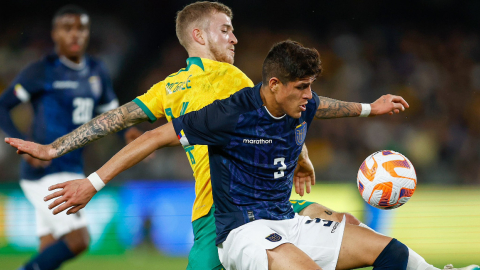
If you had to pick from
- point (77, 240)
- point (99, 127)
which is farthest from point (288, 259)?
point (77, 240)

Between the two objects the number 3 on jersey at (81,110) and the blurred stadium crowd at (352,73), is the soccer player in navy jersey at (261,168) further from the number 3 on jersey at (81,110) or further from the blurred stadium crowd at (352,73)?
the blurred stadium crowd at (352,73)

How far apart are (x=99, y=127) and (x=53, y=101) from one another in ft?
7.88

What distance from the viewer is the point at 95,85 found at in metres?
5.82

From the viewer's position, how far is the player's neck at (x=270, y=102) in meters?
3.02

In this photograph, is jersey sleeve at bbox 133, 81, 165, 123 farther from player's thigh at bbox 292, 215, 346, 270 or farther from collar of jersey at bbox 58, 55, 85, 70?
collar of jersey at bbox 58, 55, 85, 70

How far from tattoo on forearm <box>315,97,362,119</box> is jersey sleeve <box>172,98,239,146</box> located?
0.85 m

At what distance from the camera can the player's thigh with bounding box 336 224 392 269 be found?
3033 mm

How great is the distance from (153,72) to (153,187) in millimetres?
4103

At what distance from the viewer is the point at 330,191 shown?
23.4 ft

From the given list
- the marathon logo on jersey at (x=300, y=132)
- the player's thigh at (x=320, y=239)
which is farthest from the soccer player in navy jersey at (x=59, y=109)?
the marathon logo on jersey at (x=300, y=132)

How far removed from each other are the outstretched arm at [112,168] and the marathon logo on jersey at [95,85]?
2974 millimetres

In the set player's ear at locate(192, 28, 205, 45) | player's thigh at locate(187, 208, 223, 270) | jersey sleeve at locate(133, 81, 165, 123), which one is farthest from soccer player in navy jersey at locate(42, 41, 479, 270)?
player's ear at locate(192, 28, 205, 45)

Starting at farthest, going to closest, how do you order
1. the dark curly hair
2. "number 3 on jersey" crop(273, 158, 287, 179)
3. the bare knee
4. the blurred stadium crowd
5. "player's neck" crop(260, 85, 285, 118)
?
the blurred stadium crowd → the bare knee → "number 3 on jersey" crop(273, 158, 287, 179) → "player's neck" crop(260, 85, 285, 118) → the dark curly hair

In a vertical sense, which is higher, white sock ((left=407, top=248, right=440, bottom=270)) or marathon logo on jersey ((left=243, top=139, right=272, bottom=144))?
marathon logo on jersey ((left=243, top=139, right=272, bottom=144))
